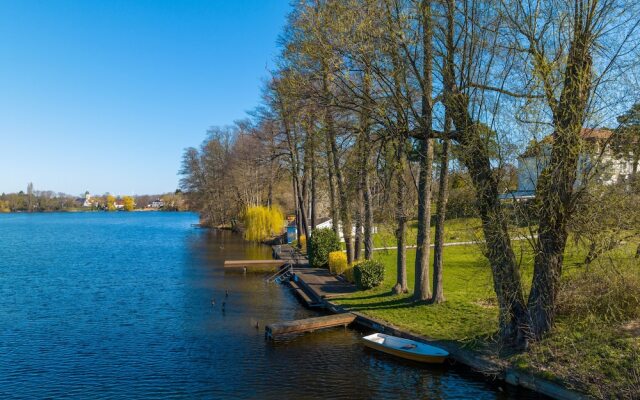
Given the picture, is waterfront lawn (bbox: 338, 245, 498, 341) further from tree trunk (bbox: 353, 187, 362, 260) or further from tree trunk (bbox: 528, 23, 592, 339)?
tree trunk (bbox: 353, 187, 362, 260)

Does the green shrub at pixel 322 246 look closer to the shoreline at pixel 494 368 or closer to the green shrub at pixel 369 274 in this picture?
the green shrub at pixel 369 274

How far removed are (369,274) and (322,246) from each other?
9157 mm

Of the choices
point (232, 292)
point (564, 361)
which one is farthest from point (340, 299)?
point (564, 361)

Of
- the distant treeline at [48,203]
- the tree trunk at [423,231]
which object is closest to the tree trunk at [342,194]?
the tree trunk at [423,231]

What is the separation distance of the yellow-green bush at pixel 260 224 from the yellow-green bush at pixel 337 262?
25427mm

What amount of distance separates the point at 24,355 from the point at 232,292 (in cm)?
1103

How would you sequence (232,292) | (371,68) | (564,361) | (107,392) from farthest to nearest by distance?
1. (232,292)
2. (371,68)
3. (107,392)
4. (564,361)

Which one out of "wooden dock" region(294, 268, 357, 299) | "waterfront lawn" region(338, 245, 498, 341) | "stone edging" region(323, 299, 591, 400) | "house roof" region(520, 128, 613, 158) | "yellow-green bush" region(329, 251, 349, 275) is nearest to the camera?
"house roof" region(520, 128, 613, 158)

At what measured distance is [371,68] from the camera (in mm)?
13055

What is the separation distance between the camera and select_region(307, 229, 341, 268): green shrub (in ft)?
96.4

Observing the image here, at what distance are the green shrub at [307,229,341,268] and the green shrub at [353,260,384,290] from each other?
8587mm

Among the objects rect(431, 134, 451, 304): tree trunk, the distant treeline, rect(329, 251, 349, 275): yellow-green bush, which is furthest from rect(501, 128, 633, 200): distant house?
the distant treeline

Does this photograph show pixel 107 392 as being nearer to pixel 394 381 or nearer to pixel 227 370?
pixel 227 370

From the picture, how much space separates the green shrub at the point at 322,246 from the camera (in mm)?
29375
